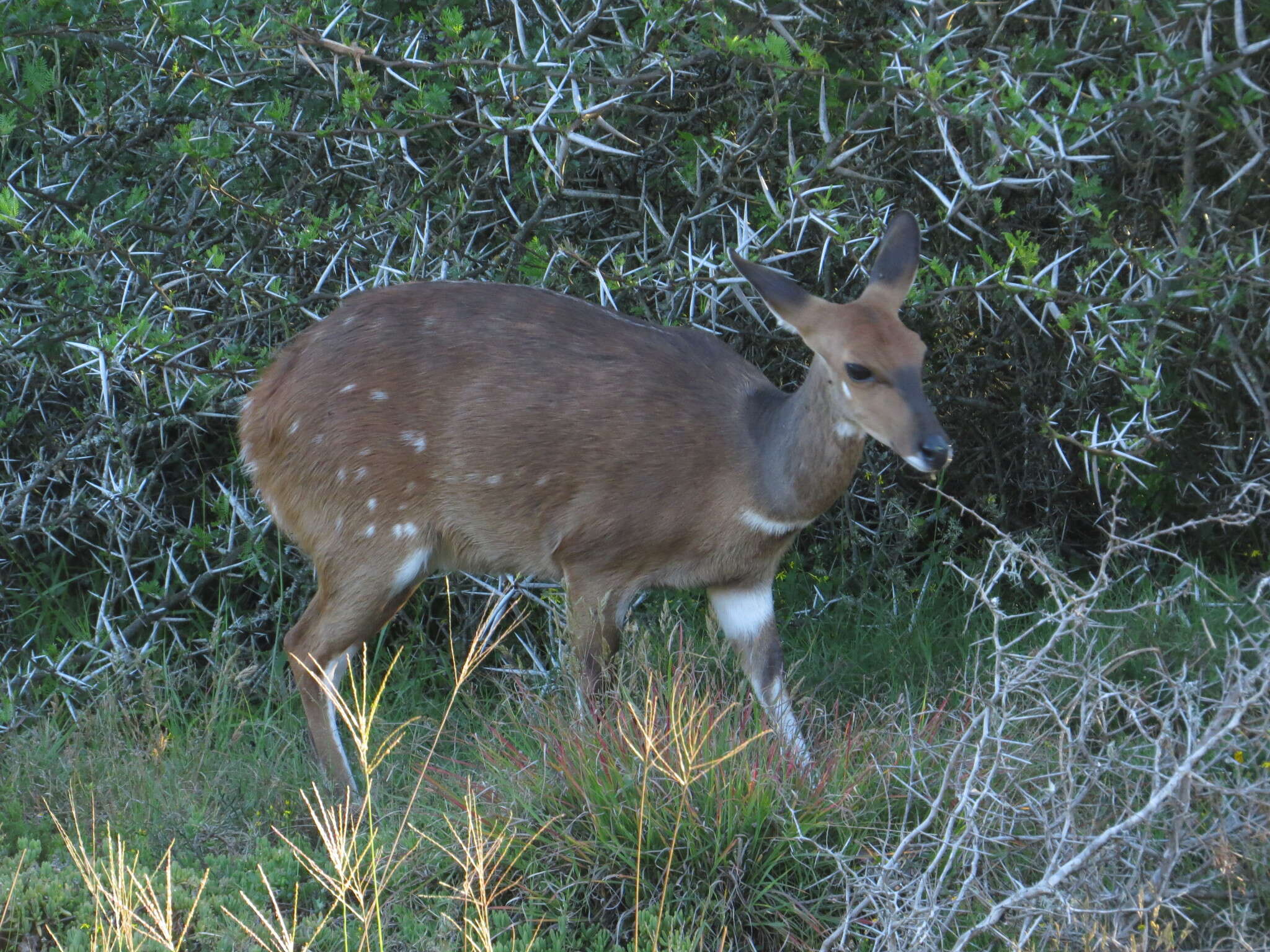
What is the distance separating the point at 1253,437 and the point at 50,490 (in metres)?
4.67

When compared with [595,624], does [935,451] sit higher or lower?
higher

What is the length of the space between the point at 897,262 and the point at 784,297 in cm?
48

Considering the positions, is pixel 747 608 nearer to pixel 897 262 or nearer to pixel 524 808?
pixel 897 262

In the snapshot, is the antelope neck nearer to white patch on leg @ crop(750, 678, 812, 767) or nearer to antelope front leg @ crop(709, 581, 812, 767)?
antelope front leg @ crop(709, 581, 812, 767)

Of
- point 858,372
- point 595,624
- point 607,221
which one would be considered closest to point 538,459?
point 595,624

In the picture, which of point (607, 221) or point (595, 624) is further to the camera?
point (607, 221)

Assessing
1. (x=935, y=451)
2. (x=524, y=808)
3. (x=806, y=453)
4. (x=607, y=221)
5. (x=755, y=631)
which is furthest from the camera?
(x=607, y=221)

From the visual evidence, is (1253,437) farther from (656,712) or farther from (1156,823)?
(656,712)

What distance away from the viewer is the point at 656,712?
3.96 metres

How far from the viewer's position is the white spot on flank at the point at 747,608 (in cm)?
501

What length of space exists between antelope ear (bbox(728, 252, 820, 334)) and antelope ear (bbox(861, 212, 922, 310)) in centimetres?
27

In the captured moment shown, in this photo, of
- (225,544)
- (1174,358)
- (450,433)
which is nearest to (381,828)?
(450,433)

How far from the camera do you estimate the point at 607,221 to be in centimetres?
593

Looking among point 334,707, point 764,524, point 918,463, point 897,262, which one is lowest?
point 334,707
